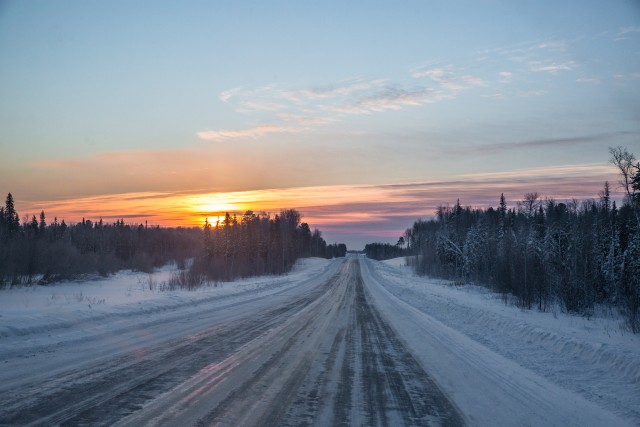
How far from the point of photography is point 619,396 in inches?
293

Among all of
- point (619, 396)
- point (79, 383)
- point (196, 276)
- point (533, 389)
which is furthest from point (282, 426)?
point (196, 276)

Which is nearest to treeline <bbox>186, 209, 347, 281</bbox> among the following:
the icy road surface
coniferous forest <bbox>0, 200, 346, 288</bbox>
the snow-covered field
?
coniferous forest <bbox>0, 200, 346, 288</bbox>

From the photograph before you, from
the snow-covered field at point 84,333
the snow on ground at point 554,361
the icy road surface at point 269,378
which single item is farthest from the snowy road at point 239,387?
the snow on ground at point 554,361

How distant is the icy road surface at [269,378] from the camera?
5746mm

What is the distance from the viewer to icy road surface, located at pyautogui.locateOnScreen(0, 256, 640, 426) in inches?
226

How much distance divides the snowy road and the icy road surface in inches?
0.9

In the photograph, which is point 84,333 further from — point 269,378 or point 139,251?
point 139,251

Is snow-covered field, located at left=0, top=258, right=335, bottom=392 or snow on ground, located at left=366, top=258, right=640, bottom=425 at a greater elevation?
snow-covered field, located at left=0, top=258, right=335, bottom=392

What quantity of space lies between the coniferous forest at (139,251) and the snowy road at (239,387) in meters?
22.5

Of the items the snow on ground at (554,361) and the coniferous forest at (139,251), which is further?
the coniferous forest at (139,251)

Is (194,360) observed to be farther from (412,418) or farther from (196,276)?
(196,276)

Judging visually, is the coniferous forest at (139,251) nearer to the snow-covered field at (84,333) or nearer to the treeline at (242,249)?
the treeline at (242,249)

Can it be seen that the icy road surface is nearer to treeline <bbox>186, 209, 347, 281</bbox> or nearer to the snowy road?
the snowy road

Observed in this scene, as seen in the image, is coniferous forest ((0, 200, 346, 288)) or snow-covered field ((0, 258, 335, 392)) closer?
snow-covered field ((0, 258, 335, 392))
